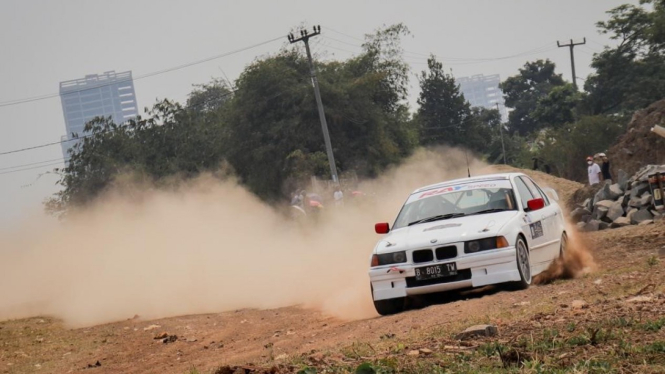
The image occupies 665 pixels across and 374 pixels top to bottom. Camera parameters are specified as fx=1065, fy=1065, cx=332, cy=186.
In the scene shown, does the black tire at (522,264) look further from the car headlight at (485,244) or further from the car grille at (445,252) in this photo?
the car grille at (445,252)

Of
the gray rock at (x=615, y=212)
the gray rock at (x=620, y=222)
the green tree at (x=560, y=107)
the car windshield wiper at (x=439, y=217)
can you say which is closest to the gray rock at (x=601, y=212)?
the gray rock at (x=615, y=212)

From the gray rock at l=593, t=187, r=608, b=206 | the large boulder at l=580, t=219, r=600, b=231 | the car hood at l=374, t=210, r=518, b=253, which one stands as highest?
the car hood at l=374, t=210, r=518, b=253

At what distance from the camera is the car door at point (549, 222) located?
497 inches

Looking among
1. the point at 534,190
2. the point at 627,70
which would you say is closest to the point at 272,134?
the point at 627,70

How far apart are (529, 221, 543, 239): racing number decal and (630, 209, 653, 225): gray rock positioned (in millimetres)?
9902

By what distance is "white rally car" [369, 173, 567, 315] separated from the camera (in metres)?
11.1

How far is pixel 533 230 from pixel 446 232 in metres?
1.25

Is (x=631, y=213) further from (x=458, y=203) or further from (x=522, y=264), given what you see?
(x=522, y=264)

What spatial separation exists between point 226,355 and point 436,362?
12.1 feet

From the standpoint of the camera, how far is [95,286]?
20.2 meters

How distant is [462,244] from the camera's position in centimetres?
1115

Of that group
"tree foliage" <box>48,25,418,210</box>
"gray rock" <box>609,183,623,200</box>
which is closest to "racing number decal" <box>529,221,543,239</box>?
"gray rock" <box>609,183,623,200</box>

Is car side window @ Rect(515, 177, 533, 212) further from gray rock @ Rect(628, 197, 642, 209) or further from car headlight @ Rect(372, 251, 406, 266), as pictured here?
gray rock @ Rect(628, 197, 642, 209)

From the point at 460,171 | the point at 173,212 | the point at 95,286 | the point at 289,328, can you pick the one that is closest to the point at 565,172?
the point at 460,171
